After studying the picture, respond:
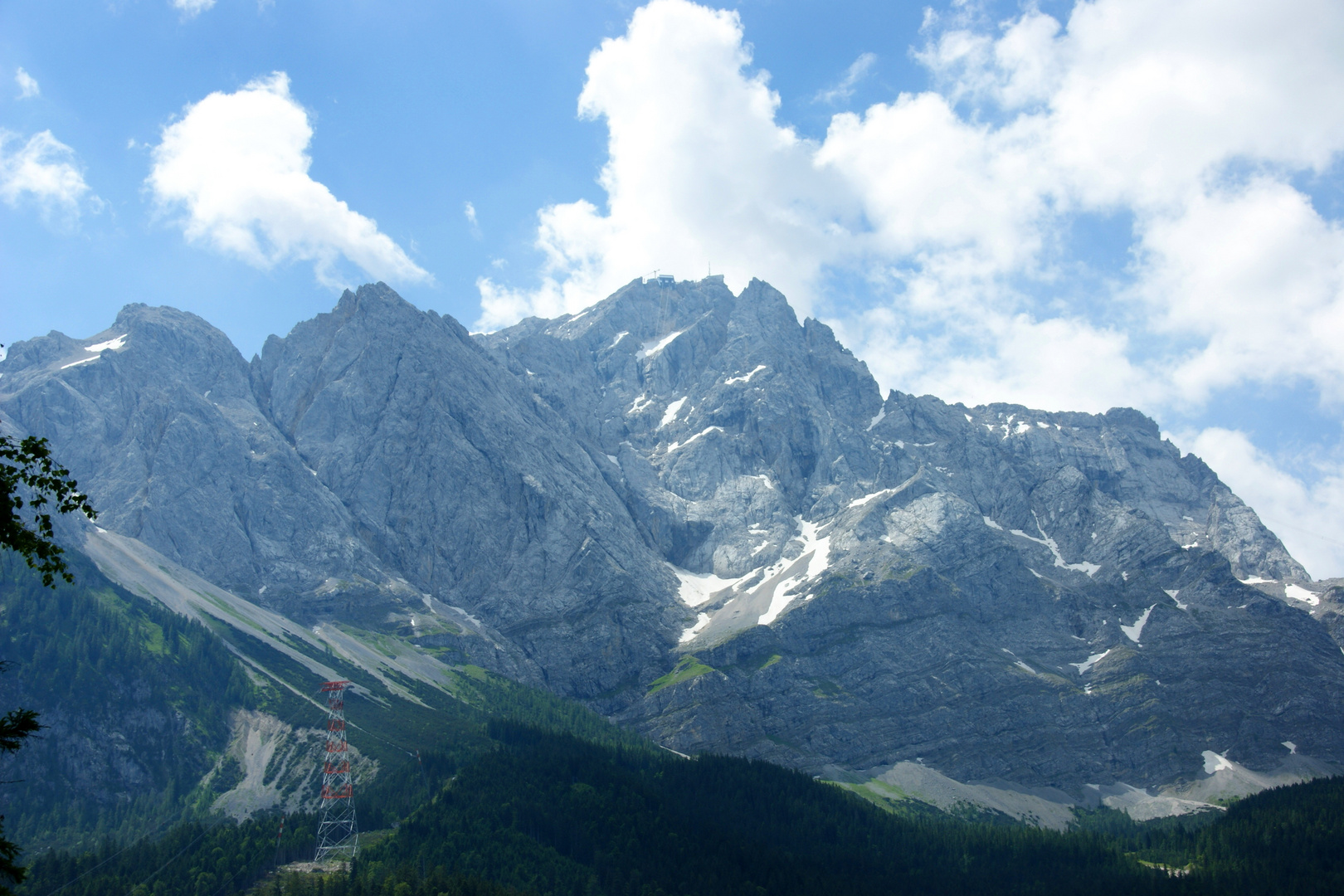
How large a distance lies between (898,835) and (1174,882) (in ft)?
155

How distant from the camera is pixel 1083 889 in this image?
15588cm

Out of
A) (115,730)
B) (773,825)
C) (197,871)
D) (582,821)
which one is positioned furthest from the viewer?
(115,730)

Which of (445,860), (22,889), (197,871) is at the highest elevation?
(445,860)

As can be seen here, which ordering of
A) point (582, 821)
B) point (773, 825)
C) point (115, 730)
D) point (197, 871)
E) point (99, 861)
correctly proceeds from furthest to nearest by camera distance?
point (115, 730)
point (773, 825)
point (582, 821)
point (99, 861)
point (197, 871)

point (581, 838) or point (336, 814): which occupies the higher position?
point (581, 838)

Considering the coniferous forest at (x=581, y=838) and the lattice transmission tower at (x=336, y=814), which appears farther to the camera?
the coniferous forest at (x=581, y=838)

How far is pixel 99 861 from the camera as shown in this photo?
135 m

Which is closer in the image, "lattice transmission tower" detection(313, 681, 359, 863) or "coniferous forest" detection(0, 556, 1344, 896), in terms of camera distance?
"lattice transmission tower" detection(313, 681, 359, 863)

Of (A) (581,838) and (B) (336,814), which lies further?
(B) (336,814)

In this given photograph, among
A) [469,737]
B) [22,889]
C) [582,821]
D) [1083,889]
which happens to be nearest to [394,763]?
[469,737]

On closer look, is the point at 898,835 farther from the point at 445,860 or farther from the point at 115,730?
the point at 115,730

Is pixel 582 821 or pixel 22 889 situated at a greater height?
pixel 582 821

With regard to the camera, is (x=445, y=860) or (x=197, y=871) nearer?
(x=197, y=871)

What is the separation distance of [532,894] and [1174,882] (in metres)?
101
